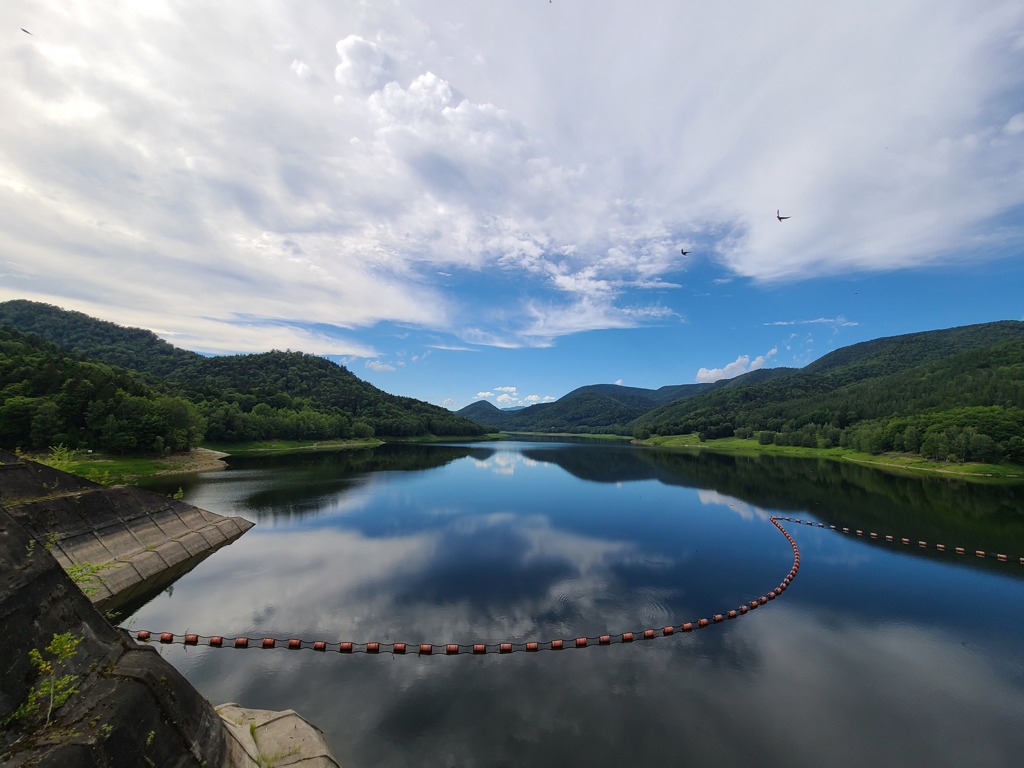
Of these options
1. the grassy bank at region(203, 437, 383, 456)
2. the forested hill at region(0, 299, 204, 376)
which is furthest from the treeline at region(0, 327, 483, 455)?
the forested hill at region(0, 299, 204, 376)

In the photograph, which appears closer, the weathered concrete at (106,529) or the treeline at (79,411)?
the weathered concrete at (106,529)

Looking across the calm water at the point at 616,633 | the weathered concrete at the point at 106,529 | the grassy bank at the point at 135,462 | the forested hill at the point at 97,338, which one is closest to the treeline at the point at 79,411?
the grassy bank at the point at 135,462

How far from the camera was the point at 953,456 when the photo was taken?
83.4 metres

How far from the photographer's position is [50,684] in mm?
7246

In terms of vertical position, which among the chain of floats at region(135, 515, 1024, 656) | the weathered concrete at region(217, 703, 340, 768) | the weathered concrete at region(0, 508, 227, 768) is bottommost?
the chain of floats at region(135, 515, 1024, 656)

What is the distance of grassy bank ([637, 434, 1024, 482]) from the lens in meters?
76.8

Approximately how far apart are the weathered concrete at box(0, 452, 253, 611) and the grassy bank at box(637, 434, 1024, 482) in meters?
114

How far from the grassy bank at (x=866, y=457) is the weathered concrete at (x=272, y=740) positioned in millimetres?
106976

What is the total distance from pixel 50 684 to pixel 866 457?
451 feet

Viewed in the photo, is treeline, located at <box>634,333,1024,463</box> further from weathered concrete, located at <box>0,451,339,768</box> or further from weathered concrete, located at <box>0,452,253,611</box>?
weathered concrete, located at <box>0,452,253,611</box>

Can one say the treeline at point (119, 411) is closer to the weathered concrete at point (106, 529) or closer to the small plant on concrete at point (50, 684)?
the weathered concrete at point (106, 529)

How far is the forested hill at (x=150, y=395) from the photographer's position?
199 feet

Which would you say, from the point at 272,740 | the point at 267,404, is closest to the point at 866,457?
the point at 272,740

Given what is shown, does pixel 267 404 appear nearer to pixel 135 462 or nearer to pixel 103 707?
pixel 135 462
